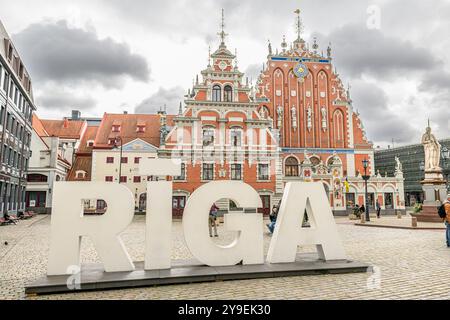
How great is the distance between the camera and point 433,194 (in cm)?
2214

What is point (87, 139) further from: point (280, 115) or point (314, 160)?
point (314, 160)

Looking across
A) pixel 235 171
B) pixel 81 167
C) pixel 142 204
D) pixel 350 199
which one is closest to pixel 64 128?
pixel 81 167

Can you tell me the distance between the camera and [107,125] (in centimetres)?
4375

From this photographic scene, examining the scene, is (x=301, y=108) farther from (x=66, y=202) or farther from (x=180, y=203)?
(x=66, y=202)

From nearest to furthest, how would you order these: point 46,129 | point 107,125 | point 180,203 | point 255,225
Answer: point 255,225 < point 180,203 < point 107,125 < point 46,129

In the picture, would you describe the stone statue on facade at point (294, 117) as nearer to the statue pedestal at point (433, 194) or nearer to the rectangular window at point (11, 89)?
the statue pedestal at point (433, 194)

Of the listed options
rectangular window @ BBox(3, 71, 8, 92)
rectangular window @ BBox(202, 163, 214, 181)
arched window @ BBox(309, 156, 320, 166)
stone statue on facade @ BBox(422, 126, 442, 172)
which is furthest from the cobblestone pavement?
arched window @ BBox(309, 156, 320, 166)

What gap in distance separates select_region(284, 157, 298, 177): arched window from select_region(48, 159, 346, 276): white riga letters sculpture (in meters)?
30.7

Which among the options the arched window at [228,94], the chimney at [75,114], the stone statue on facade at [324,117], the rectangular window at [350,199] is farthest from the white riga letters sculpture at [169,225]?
the chimney at [75,114]

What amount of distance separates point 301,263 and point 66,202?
5385mm

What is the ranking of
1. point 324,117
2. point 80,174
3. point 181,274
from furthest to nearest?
point 80,174, point 324,117, point 181,274

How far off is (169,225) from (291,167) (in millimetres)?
32732
